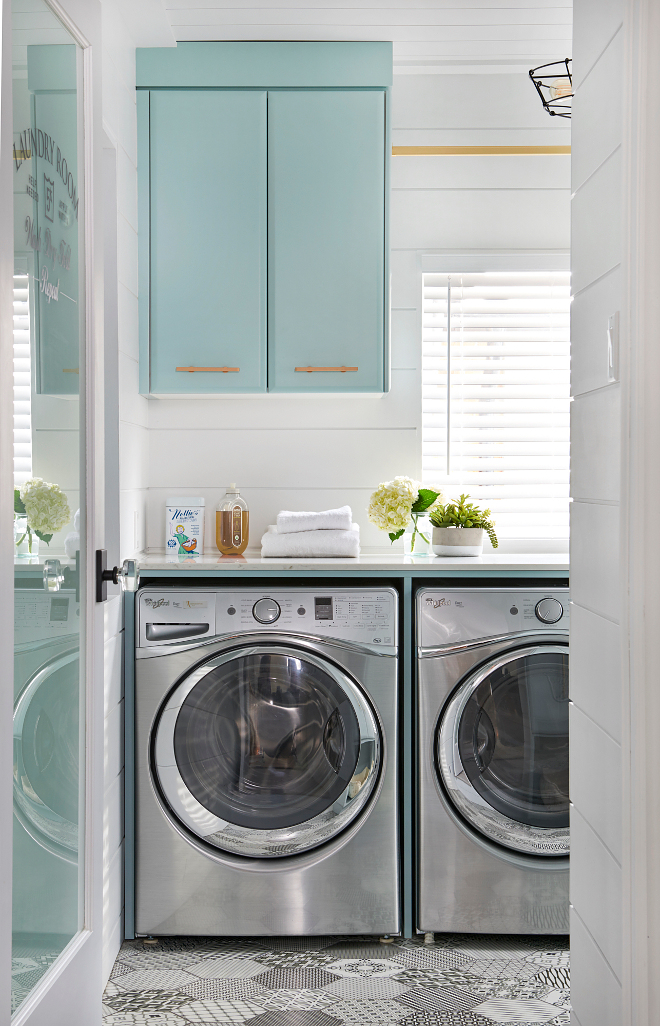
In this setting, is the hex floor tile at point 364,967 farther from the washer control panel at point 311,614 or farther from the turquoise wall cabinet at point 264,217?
the turquoise wall cabinet at point 264,217

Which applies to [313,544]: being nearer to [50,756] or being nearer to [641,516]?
[50,756]

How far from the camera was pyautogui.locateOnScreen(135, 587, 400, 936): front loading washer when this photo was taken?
1970 mm

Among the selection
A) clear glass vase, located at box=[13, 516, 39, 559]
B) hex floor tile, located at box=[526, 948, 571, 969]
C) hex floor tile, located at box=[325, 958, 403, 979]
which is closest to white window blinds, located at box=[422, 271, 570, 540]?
hex floor tile, located at box=[526, 948, 571, 969]

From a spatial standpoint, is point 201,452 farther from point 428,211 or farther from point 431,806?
point 431,806

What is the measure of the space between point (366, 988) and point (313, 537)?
1157mm

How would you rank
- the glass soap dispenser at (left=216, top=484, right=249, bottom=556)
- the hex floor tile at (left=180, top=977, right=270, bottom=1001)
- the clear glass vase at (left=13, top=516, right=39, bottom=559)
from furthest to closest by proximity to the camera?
the glass soap dispenser at (left=216, top=484, right=249, bottom=556) → the hex floor tile at (left=180, top=977, right=270, bottom=1001) → the clear glass vase at (left=13, top=516, right=39, bottom=559)

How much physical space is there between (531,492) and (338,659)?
1.07 metres

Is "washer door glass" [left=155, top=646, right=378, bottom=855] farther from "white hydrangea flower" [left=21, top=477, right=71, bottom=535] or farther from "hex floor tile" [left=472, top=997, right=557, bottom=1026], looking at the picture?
"white hydrangea flower" [left=21, top=477, right=71, bottom=535]

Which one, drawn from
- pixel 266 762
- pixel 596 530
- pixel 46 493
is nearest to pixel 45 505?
pixel 46 493

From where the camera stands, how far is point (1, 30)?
0.93 metres

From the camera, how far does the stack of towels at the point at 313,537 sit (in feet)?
6.97

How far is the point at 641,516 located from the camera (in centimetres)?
98

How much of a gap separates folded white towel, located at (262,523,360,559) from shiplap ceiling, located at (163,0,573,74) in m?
1.50

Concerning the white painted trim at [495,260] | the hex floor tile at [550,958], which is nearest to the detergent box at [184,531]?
the white painted trim at [495,260]
